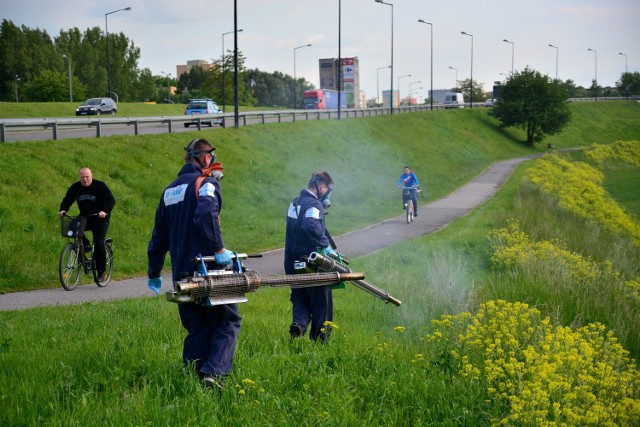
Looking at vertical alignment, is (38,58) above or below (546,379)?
above

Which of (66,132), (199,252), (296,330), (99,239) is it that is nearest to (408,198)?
(66,132)

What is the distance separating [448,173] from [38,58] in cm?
3850

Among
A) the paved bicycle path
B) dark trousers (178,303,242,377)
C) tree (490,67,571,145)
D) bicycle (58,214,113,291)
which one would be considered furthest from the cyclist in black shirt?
tree (490,67,571,145)

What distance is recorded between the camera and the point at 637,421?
18.7 ft

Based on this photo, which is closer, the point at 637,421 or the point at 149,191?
the point at 637,421

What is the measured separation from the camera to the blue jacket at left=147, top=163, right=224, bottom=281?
19.1 feet

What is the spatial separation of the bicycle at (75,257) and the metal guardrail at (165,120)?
30.9 ft

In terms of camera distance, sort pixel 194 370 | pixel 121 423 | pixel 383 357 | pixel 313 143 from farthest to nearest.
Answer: pixel 313 143, pixel 383 357, pixel 194 370, pixel 121 423

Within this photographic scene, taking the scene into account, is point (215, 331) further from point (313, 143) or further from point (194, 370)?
point (313, 143)

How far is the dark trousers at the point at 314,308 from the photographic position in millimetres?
A: 7953

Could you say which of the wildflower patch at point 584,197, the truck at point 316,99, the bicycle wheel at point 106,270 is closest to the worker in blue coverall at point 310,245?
the bicycle wheel at point 106,270

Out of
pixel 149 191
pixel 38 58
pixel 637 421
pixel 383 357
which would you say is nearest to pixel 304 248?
pixel 383 357

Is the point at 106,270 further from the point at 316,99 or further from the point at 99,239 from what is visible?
the point at 316,99

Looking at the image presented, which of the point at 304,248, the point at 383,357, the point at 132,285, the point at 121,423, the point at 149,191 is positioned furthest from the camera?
the point at 149,191
